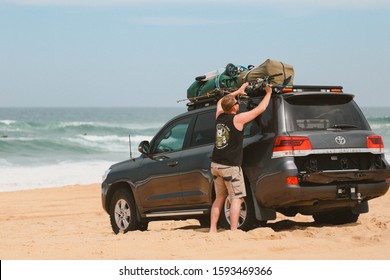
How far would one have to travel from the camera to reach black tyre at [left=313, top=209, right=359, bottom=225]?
34.0ft

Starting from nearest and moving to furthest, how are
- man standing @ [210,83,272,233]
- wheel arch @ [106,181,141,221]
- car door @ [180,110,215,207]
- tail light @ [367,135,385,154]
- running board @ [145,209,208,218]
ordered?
man standing @ [210,83,272,233]
tail light @ [367,135,385,154]
car door @ [180,110,215,207]
running board @ [145,209,208,218]
wheel arch @ [106,181,141,221]

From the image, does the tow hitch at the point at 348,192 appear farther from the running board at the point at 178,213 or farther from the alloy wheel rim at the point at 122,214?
the alloy wheel rim at the point at 122,214

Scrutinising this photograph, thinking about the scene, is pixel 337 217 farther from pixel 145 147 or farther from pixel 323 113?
pixel 145 147

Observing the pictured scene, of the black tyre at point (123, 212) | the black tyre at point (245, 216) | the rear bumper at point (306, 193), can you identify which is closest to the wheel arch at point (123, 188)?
the black tyre at point (123, 212)

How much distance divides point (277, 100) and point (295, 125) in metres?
0.35

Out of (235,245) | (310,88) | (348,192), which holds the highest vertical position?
(310,88)

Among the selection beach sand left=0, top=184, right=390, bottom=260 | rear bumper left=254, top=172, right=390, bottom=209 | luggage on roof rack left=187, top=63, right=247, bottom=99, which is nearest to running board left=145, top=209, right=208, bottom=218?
beach sand left=0, top=184, right=390, bottom=260

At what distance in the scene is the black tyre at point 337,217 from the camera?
408 inches

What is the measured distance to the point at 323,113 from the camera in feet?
31.5

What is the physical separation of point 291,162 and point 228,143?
0.74 m

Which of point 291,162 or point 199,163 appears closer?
point 291,162

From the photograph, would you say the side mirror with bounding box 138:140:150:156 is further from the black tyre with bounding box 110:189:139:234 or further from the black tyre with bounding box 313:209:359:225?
the black tyre with bounding box 313:209:359:225

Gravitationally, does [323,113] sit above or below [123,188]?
above

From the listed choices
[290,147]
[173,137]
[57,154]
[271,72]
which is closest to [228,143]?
[290,147]
